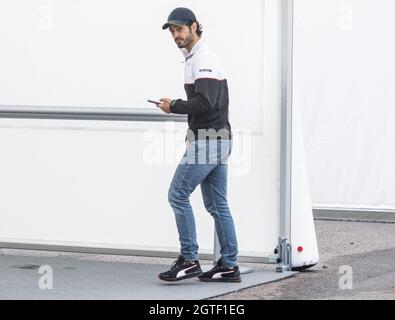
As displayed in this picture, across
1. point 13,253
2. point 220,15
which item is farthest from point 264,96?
point 13,253

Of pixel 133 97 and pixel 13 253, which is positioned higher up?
pixel 133 97

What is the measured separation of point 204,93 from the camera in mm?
8766

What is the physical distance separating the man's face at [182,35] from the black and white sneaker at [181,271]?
143cm

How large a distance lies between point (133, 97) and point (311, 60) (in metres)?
3.15

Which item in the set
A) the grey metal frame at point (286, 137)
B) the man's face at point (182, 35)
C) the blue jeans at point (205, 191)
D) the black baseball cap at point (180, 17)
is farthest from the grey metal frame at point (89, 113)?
the black baseball cap at point (180, 17)

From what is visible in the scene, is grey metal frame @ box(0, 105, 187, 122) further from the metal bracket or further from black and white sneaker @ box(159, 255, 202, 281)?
black and white sneaker @ box(159, 255, 202, 281)

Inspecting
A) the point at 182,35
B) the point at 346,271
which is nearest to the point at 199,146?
the point at 182,35

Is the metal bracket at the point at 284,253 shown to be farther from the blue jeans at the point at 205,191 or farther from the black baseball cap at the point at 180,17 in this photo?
the black baseball cap at the point at 180,17

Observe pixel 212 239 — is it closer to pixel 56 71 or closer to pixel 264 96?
pixel 264 96

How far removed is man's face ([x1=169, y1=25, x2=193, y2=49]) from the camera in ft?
29.3

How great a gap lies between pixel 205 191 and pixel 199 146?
1.31 ft

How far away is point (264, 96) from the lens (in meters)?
9.76

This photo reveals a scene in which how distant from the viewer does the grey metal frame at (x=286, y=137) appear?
9.68 m

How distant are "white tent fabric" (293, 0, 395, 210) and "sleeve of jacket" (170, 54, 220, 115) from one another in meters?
3.92
